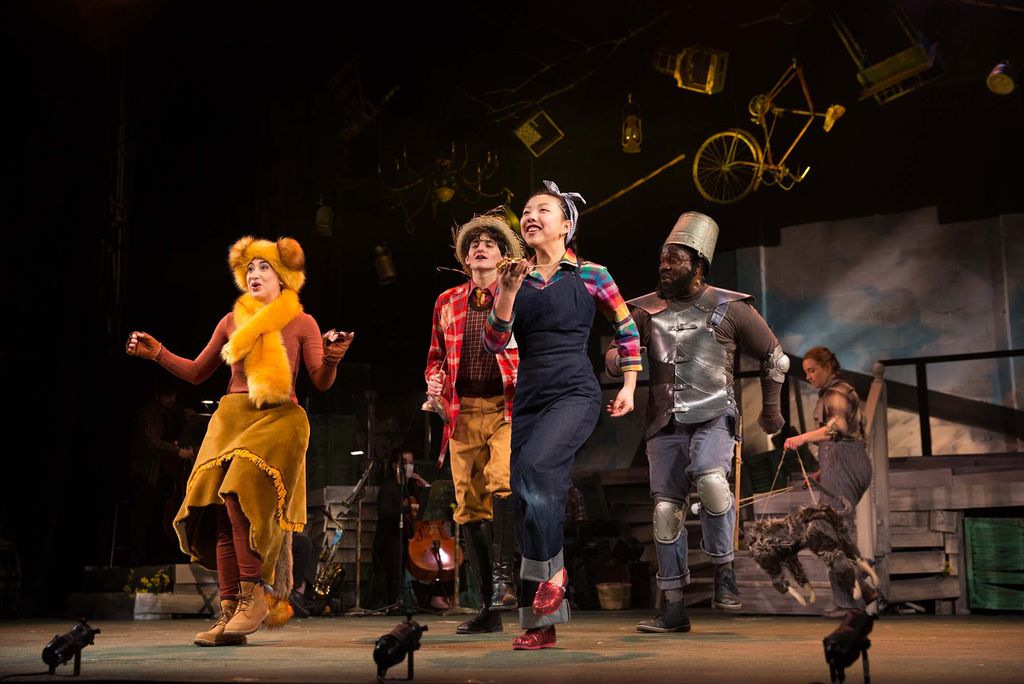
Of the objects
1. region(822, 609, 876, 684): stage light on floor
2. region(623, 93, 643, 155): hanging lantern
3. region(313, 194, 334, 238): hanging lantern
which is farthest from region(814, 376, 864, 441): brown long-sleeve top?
region(313, 194, 334, 238): hanging lantern

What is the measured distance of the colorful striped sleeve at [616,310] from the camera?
4.64 m

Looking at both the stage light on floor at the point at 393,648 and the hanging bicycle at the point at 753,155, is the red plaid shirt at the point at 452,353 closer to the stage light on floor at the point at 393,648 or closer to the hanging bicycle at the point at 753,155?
the stage light on floor at the point at 393,648

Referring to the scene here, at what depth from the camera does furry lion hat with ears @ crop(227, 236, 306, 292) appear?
17.6ft

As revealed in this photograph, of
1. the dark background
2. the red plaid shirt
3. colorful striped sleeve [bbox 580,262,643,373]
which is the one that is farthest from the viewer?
the dark background

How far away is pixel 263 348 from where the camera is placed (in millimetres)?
5113

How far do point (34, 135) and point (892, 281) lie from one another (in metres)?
8.75

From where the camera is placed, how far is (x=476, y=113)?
42.1 ft

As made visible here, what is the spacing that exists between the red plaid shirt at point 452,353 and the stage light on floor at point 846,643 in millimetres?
2711

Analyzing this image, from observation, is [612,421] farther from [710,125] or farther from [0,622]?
[0,622]

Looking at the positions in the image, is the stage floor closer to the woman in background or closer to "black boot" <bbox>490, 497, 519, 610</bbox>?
"black boot" <bbox>490, 497, 519, 610</bbox>

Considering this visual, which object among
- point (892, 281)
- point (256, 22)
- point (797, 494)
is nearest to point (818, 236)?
point (892, 281)

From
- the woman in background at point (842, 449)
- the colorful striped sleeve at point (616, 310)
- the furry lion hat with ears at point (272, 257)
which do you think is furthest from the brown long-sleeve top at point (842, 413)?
the furry lion hat with ears at point (272, 257)

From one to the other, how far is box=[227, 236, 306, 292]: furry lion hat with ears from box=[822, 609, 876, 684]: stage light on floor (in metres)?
3.15

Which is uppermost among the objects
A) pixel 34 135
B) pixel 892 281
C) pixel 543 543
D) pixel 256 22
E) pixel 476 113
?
pixel 256 22
